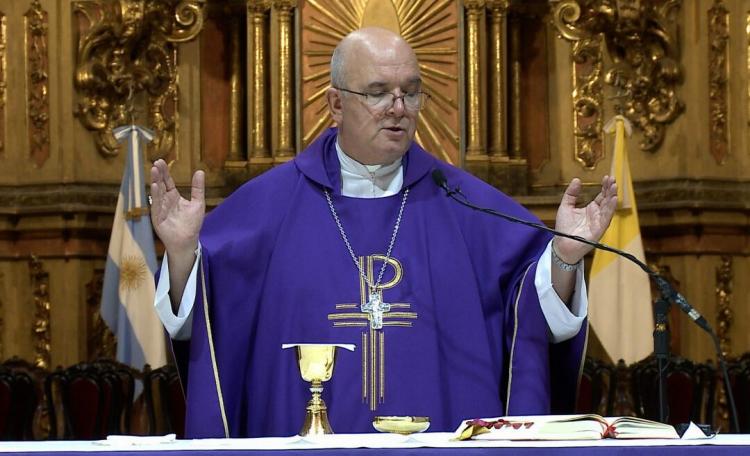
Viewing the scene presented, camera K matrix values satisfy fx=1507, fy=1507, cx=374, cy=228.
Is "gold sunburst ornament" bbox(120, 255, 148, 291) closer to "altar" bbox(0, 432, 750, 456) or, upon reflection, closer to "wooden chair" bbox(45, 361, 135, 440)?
"wooden chair" bbox(45, 361, 135, 440)

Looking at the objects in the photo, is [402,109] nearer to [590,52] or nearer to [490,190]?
[490,190]

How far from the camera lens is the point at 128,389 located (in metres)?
8.46

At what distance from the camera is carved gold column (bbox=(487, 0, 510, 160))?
1121 cm

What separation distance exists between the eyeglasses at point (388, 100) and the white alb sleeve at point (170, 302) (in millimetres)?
777

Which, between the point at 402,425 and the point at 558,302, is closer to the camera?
the point at 402,425

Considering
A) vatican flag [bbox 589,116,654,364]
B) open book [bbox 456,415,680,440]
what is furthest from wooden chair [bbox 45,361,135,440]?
open book [bbox 456,415,680,440]

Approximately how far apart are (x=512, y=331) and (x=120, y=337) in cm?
543

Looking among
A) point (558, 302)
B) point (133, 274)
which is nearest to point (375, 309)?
point (558, 302)

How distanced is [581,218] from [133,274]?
5915 millimetres

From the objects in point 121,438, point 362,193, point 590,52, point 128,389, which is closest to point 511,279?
point 362,193

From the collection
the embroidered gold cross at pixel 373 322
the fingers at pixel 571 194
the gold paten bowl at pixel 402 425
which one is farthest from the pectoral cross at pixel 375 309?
the gold paten bowl at pixel 402 425

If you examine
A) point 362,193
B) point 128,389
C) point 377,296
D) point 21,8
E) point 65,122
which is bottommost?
point 128,389

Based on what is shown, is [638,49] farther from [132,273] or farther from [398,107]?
[398,107]

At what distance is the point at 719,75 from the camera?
426 inches
